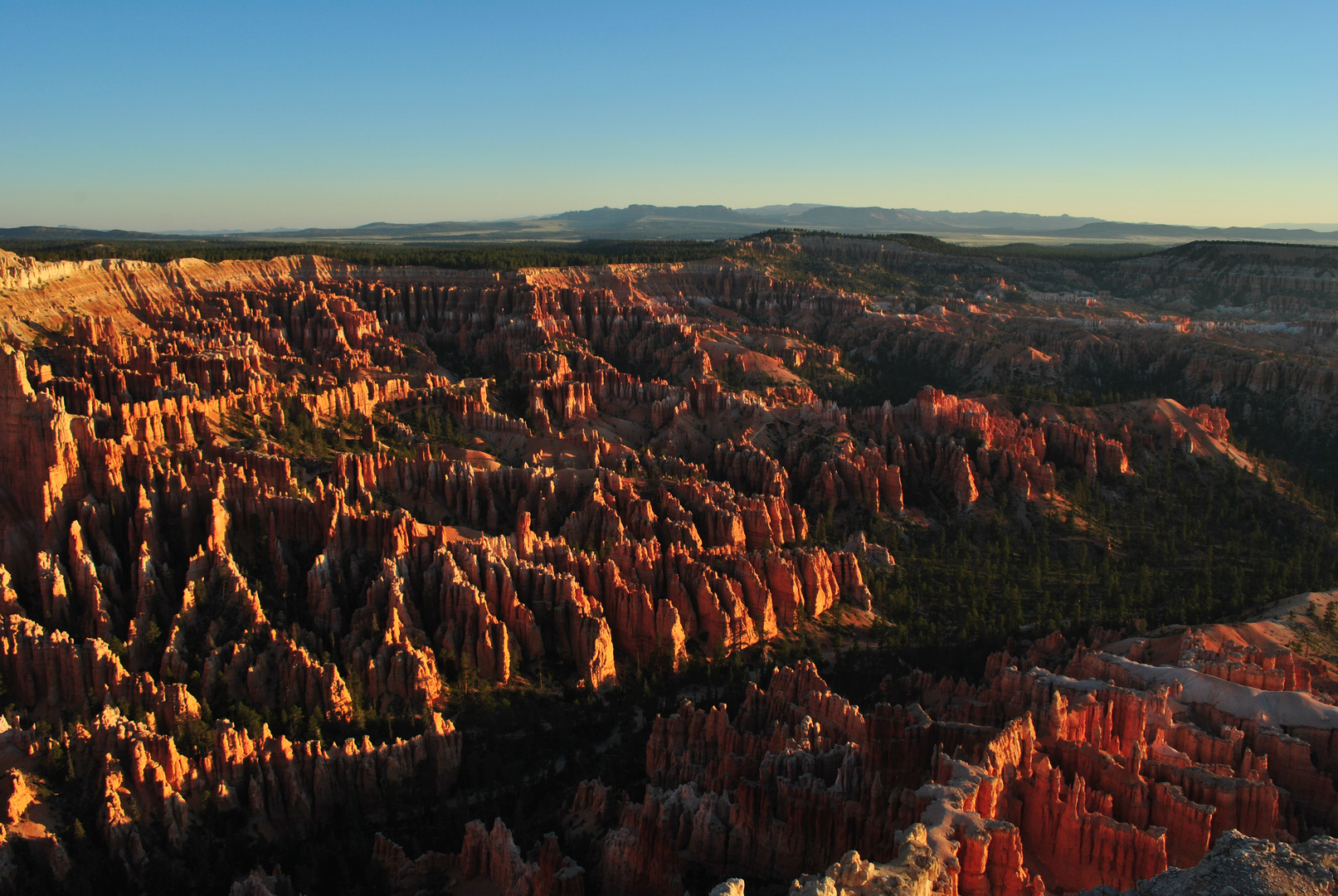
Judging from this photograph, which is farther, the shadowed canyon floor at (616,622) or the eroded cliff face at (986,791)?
the shadowed canyon floor at (616,622)

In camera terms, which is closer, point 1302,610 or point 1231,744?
point 1231,744

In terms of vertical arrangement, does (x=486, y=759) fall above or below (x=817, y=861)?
below

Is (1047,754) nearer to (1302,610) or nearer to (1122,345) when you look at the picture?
(1302,610)

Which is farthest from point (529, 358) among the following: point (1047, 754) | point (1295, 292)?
point (1295, 292)

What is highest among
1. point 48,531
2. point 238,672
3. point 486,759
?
point 48,531

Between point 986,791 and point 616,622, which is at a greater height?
point 986,791

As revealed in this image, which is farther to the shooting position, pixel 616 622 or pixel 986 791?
pixel 616 622

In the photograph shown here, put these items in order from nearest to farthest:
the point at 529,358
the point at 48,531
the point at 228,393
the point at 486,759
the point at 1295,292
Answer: the point at 486,759 < the point at 48,531 < the point at 228,393 < the point at 529,358 < the point at 1295,292

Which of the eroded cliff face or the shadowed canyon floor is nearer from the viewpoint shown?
the eroded cliff face
